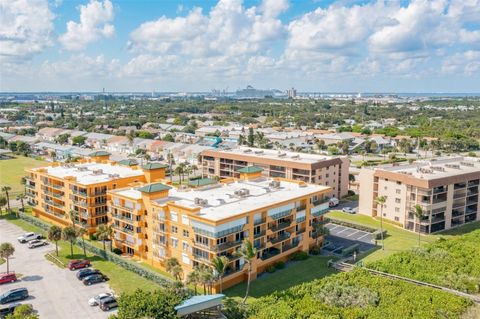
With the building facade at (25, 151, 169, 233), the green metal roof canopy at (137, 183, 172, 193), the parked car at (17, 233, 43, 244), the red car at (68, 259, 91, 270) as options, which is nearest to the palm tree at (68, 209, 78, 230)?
the building facade at (25, 151, 169, 233)

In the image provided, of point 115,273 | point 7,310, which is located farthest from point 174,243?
point 7,310

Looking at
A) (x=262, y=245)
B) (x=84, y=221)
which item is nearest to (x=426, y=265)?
(x=262, y=245)

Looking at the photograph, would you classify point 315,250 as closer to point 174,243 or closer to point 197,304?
point 174,243

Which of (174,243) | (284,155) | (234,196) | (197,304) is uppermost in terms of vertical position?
(284,155)

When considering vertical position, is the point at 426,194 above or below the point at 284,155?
below

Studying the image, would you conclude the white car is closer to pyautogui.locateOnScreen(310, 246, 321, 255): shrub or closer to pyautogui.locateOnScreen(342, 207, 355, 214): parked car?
pyautogui.locateOnScreen(310, 246, 321, 255): shrub

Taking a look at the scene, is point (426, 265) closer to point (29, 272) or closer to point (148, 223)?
point (148, 223)
